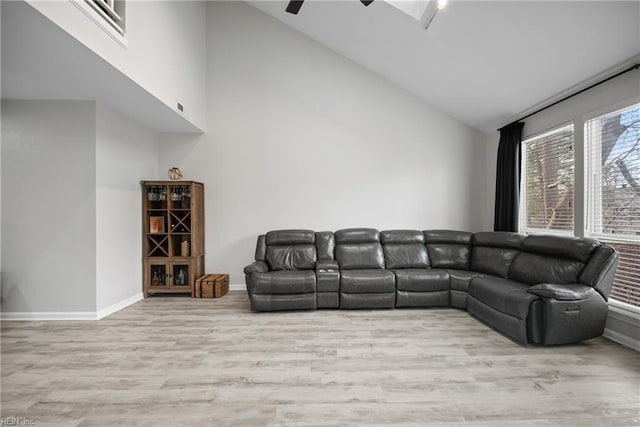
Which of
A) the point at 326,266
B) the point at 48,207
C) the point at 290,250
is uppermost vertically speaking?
the point at 48,207

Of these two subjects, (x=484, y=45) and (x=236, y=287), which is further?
(x=236, y=287)

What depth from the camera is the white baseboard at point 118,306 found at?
136 inches

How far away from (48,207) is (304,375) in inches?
141

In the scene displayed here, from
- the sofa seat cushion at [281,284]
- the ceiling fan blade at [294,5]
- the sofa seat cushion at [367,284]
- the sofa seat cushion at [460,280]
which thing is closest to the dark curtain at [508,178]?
the sofa seat cushion at [460,280]

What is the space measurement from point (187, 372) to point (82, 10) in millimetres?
2915

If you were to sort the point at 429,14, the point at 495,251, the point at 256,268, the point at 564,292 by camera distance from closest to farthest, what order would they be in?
the point at 564,292
the point at 429,14
the point at 256,268
the point at 495,251

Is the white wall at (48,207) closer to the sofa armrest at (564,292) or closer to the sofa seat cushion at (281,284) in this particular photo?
the sofa seat cushion at (281,284)

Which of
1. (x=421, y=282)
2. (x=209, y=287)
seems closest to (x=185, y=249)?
(x=209, y=287)

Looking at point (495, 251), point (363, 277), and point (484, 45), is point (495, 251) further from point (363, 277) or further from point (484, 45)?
point (484, 45)

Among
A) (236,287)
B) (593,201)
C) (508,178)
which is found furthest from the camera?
(236,287)

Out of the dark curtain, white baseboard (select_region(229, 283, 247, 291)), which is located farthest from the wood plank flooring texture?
the dark curtain

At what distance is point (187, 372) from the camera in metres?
2.27

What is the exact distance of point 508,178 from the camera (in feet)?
14.0

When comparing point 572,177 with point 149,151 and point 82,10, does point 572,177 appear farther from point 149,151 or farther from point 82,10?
point 149,151
